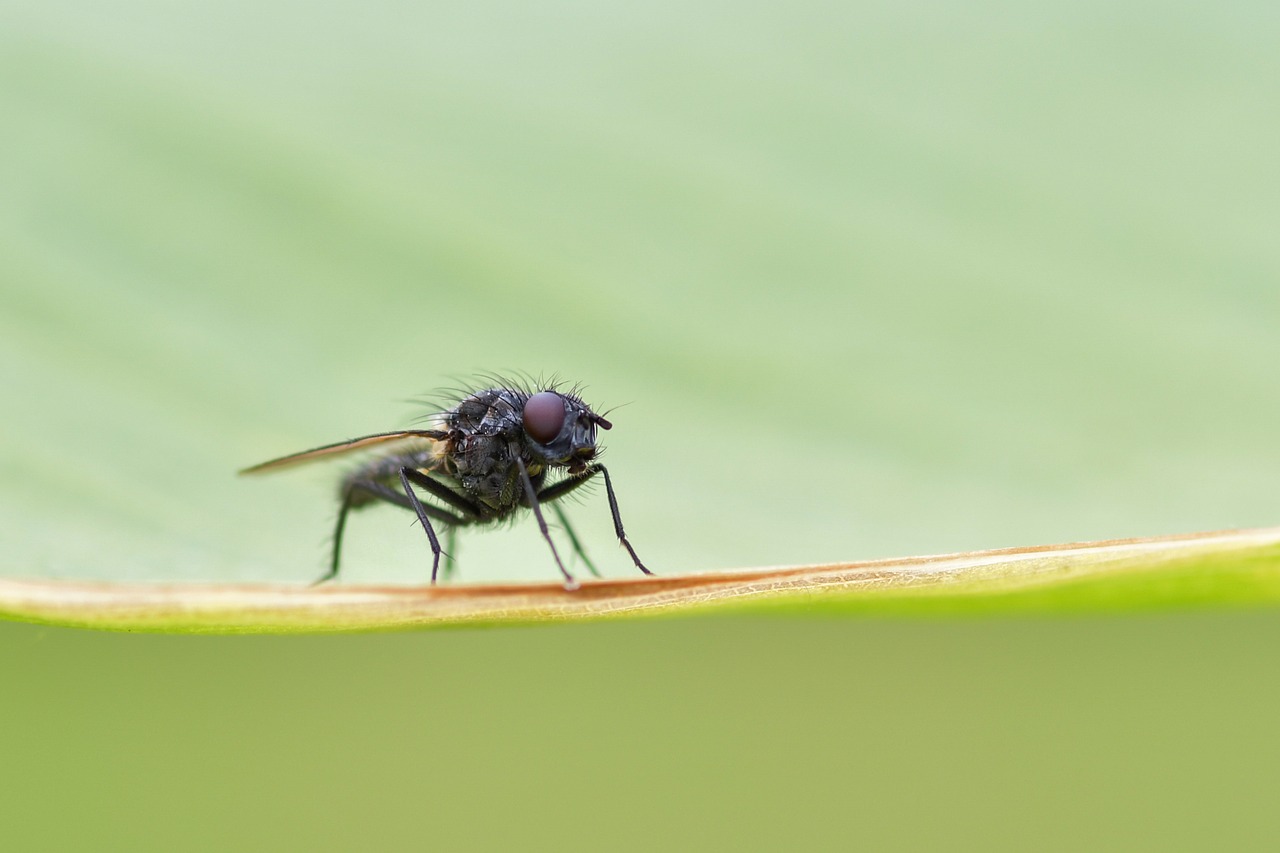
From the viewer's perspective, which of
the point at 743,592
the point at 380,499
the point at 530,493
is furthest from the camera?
the point at 380,499

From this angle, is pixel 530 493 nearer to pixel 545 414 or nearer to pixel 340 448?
pixel 545 414

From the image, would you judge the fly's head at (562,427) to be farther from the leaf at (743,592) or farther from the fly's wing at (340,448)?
the leaf at (743,592)

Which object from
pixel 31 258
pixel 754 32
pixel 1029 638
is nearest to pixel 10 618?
pixel 31 258

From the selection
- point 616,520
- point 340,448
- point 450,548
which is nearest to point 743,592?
point 616,520

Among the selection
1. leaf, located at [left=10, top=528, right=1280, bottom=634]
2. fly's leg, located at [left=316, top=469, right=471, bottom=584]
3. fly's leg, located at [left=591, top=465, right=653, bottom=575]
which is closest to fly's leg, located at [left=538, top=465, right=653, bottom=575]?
fly's leg, located at [left=591, top=465, right=653, bottom=575]

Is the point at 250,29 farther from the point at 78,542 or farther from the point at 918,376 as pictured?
the point at 918,376

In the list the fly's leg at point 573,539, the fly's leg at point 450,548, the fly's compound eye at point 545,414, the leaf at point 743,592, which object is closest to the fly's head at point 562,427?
the fly's compound eye at point 545,414
